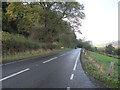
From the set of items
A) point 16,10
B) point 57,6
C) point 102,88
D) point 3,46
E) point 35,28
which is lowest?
point 102,88

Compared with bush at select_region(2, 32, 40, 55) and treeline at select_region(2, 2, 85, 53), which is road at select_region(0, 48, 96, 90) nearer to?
bush at select_region(2, 32, 40, 55)

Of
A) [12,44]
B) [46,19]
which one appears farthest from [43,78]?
[46,19]

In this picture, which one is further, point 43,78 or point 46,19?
point 46,19

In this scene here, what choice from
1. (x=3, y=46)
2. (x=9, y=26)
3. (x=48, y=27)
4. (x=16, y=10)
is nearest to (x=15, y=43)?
(x=3, y=46)

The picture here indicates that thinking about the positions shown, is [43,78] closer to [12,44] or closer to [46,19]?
[12,44]

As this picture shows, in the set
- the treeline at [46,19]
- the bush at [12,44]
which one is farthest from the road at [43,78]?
the treeline at [46,19]

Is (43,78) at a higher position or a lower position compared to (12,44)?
lower

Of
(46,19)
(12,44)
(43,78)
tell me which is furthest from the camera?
(46,19)

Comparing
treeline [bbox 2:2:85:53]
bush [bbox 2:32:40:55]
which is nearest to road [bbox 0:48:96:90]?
bush [bbox 2:32:40:55]

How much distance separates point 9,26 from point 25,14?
10694 mm

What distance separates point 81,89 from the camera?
506cm

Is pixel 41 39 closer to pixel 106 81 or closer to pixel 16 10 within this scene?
pixel 16 10

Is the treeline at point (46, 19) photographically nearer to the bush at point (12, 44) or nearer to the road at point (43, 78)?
the bush at point (12, 44)

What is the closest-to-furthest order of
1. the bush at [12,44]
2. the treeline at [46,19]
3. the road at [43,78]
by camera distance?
1. the road at [43,78]
2. the bush at [12,44]
3. the treeline at [46,19]
